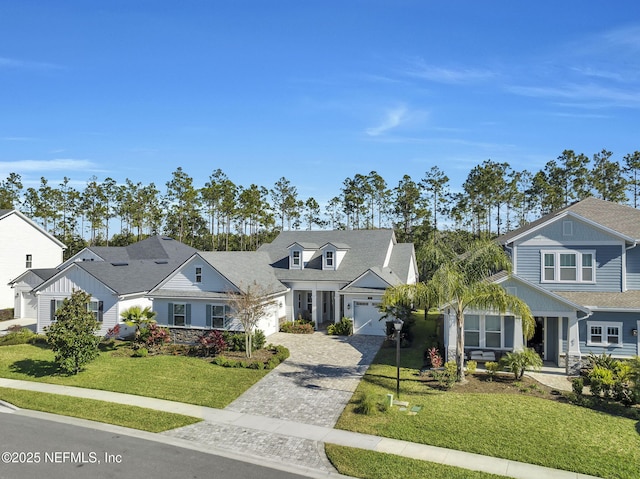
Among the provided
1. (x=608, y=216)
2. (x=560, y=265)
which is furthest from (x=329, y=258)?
(x=608, y=216)

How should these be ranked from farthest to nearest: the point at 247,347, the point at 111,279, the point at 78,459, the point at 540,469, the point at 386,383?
1. the point at 111,279
2. the point at 247,347
3. the point at 386,383
4. the point at 78,459
5. the point at 540,469

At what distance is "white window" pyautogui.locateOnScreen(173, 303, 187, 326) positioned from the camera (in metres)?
27.0

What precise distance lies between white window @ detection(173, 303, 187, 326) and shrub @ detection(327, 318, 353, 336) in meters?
9.10

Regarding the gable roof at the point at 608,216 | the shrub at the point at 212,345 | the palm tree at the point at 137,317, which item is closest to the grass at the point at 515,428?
the shrub at the point at 212,345

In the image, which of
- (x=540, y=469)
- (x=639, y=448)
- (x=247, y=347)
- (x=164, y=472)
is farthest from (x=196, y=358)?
(x=639, y=448)

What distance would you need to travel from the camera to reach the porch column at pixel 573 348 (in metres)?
19.5

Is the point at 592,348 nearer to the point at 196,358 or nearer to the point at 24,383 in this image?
the point at 196,358

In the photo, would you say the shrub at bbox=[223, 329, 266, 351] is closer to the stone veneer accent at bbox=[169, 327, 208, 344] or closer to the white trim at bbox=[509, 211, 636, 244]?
the stone veneer accent at bbox=[169, 327, 208, 344]

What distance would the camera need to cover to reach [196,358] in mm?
23047

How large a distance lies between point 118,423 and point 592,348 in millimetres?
20600

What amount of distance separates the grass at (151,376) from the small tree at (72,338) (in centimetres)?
67

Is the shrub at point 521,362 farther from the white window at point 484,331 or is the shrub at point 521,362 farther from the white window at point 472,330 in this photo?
the white window at point 472,330

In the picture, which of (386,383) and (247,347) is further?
(247,347)

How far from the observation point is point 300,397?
17078mm
